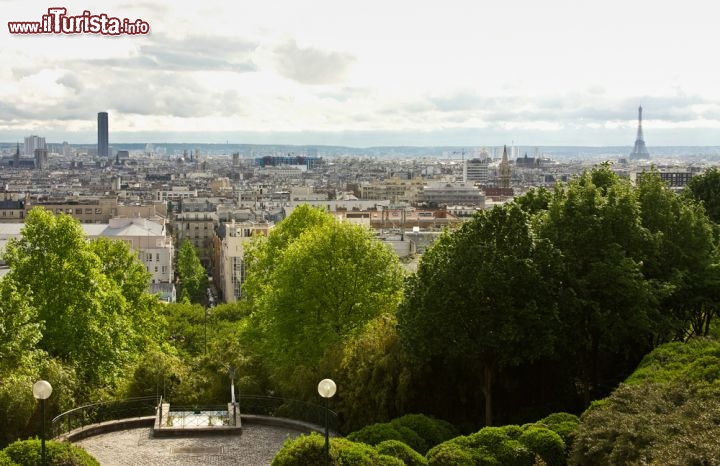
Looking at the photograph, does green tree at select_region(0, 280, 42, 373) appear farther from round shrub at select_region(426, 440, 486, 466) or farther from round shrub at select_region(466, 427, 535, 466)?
round shrub at select_region(466, 427, 535, 466)

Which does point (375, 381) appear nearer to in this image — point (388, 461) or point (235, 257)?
point (388, 461)

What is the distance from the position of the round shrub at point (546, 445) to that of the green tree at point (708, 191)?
29.2 meters

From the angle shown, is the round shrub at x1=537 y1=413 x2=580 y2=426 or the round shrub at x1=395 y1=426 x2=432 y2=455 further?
the round shrub at x1=395 y1=426 x2=432 y2=455

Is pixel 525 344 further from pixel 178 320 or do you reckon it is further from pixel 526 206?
pixel 178 320

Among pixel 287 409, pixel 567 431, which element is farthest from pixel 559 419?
pixel 287 409

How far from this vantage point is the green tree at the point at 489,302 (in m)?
27.9

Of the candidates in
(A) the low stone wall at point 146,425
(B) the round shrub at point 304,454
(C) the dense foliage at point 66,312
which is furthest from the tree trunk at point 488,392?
(C) the dense foliage at point 66,312

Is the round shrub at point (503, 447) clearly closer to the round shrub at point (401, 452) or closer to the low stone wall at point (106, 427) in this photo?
the round shrub at point (401, 452)

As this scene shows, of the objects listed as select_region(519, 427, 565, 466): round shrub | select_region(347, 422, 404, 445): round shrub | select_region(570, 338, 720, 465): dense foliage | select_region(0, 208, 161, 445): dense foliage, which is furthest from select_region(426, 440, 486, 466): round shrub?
select_region(0, 208, 161, 445): dense foliage

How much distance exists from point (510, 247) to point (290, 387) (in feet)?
30.8

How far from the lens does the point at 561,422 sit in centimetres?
2220

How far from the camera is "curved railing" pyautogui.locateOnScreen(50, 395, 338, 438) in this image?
1154 inches

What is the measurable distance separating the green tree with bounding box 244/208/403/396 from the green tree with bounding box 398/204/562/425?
7548 millimetres

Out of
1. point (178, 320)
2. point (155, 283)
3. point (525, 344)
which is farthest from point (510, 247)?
point (155, 283)
